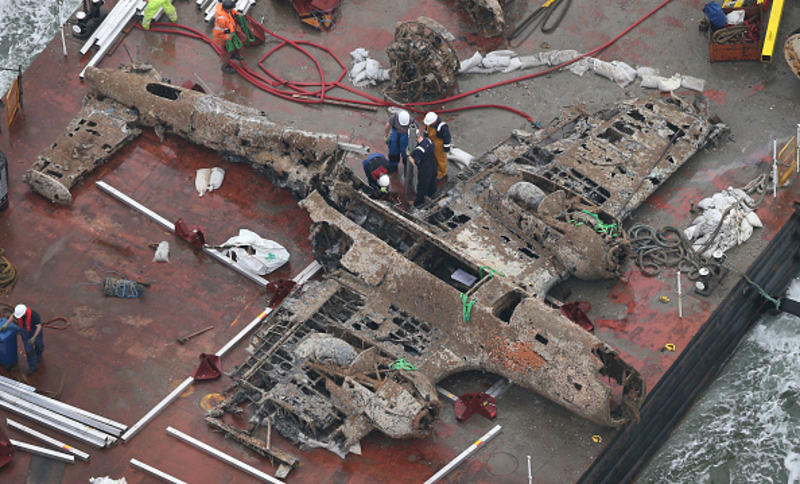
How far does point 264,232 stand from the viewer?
22.9 metres

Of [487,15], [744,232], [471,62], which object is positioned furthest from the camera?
[487,15]

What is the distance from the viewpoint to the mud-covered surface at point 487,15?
85.3 ft

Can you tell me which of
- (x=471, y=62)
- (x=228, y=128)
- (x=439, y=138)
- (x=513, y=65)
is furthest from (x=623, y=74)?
(x=228, y=128)

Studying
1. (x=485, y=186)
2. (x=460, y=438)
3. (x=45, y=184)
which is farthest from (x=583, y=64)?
(x=45, y=184)

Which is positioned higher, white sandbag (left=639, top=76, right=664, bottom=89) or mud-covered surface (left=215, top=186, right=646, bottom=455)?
white sandbag (left=639, top=76, right=664, bottom=89)

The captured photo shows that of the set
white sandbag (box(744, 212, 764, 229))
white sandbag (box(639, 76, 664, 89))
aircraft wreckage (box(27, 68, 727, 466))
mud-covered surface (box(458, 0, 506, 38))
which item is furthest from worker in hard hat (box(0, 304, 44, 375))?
white sandbag (box(639, 76, 664, 89))

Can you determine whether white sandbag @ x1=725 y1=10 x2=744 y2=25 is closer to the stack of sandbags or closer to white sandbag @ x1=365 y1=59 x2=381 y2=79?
the stack of sandbags

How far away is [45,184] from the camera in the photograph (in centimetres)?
2317

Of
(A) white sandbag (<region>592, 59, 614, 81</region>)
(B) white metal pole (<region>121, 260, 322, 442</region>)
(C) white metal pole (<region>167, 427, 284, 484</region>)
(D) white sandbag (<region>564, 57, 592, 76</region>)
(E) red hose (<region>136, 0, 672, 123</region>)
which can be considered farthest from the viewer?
(D) white sandbag (<region>564, 57, 592, 76</region>)

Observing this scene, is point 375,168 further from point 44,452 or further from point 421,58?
point 44,452

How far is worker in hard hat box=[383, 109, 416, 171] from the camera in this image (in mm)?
22422

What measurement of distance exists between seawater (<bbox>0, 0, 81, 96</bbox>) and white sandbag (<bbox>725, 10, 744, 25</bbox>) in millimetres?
16682

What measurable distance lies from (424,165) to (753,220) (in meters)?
6.44

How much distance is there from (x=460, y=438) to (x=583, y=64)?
33.6 feet
